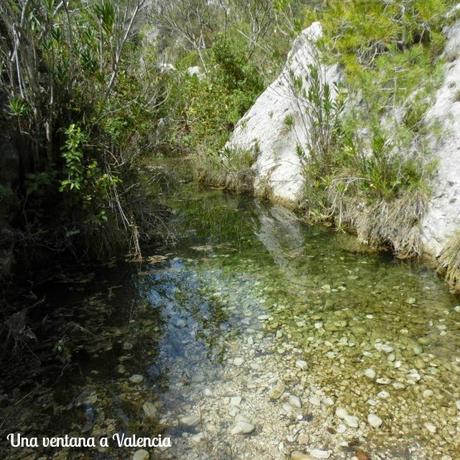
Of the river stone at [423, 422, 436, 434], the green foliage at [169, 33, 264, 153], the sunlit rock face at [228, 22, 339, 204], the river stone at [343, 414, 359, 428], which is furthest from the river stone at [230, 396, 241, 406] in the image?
the green foliage at [169, 33, 264, 153]

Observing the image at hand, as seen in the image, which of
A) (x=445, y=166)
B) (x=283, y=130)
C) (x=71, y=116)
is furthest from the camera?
(x=283, y=130)

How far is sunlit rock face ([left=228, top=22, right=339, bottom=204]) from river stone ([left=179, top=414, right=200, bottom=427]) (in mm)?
7380

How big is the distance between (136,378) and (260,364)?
140cm

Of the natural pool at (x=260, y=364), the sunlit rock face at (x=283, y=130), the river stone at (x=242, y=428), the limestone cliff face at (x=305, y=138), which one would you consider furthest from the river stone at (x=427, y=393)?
the sunlit rock face at (x=283, y=130)

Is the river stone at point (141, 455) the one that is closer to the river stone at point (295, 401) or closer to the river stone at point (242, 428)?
the river stone at point (242, 428)

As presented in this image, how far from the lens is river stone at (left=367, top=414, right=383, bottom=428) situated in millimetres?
3646

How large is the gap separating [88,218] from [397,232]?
5545 millimetres

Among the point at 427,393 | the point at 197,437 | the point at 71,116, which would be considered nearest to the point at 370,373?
the point at 427,393

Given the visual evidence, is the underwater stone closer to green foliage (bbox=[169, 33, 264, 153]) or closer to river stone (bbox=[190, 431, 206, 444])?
river stone (bbox=[190, 431, 206, 444])

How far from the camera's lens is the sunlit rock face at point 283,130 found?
412 inches

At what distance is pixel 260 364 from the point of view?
4.60 meters

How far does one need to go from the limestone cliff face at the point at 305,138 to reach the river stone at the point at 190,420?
15.9ft

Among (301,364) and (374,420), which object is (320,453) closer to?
(374,420)

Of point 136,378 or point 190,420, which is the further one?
point 136,378
